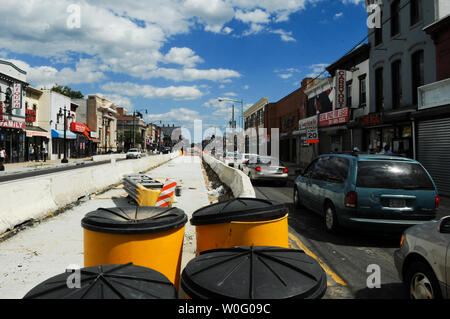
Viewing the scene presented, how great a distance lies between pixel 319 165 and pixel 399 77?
13.2 m

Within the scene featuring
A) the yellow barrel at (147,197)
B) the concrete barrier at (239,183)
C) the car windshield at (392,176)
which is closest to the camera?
the car windshield at (392,176)

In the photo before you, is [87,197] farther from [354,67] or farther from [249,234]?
[354,67]

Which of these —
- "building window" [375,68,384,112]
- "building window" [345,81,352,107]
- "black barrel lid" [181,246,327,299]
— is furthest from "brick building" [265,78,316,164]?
"black barrel lid" [181,246,327,299]

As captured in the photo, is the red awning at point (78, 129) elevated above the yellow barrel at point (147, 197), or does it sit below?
above

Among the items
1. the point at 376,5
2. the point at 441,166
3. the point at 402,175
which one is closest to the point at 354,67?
the point at 376,5

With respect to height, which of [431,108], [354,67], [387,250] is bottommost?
[387,250]

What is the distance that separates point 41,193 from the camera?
8.84m

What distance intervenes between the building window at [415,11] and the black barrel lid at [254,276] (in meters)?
18.3

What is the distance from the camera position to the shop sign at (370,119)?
61.7 feet

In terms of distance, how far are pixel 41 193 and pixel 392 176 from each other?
856 cm

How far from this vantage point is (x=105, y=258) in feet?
10.3

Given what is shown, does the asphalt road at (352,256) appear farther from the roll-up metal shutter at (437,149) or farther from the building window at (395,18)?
the building window at (395,18)

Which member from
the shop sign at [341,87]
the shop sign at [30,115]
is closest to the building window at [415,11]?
the shop sign at [341,87]

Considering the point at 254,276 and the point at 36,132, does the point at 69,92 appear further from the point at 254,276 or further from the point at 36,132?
the point at 254,276
